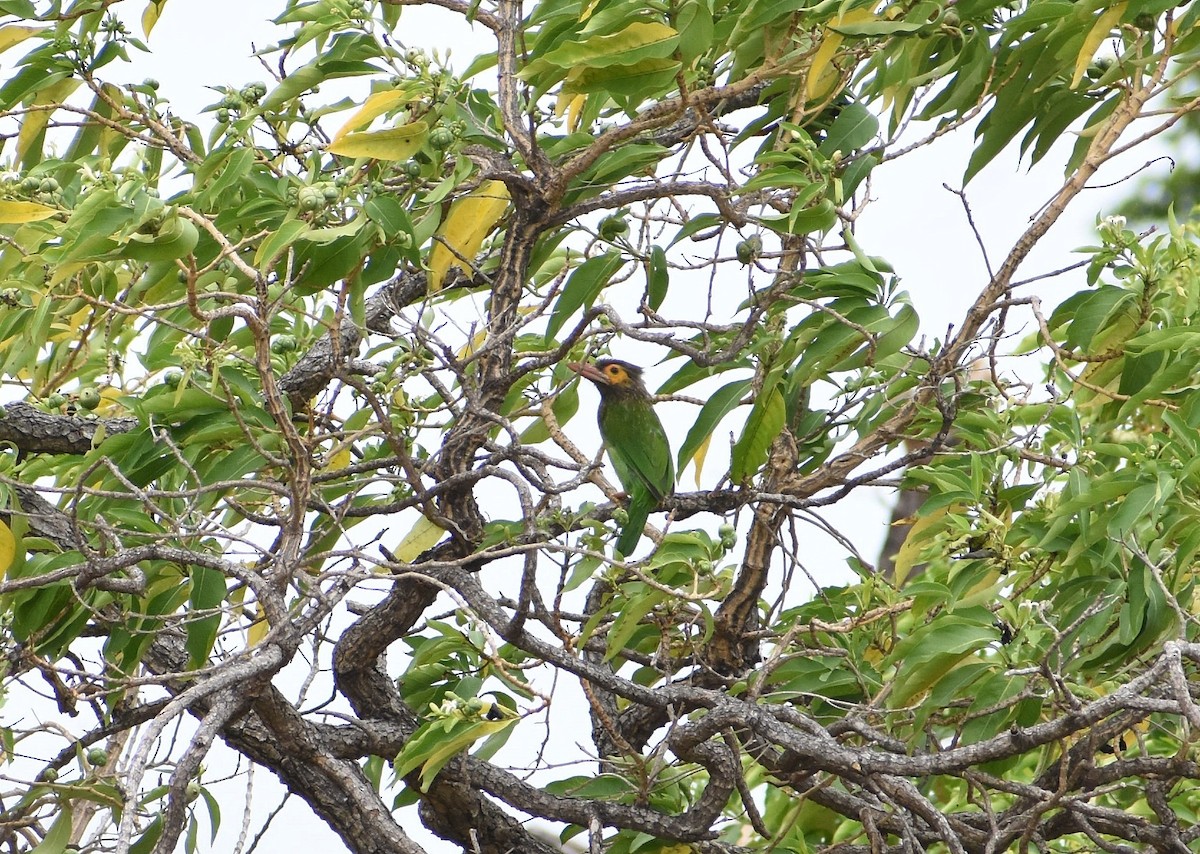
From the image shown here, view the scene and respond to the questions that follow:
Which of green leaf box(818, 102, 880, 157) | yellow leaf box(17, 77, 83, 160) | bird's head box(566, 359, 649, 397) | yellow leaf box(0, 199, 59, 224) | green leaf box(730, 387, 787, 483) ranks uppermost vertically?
yellow leaf box(17, 77, 83, 160)

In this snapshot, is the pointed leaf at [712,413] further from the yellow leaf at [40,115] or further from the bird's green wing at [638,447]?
the yellow leaf at [40,115]

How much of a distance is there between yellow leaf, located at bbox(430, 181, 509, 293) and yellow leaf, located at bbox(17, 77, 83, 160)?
0.81 m

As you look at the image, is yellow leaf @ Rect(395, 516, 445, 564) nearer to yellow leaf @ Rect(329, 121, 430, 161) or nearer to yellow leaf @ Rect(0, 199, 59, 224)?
yellow leaf @ Rect(329, 121, 430, 161)

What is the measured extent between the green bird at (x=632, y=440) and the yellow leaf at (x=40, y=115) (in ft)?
3.81

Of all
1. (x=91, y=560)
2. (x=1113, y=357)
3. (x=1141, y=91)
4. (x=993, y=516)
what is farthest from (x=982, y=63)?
(x=91, y=560)

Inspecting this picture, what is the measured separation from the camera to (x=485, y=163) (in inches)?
93.3

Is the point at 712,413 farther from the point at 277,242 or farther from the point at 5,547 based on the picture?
the point at 5,547

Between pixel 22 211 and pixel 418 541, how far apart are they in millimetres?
1109

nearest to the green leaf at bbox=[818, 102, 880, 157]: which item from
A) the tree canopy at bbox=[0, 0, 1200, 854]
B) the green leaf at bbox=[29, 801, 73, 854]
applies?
the tree canopy at bbox=[0, 0, 1200, 854]

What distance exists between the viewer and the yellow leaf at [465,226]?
2416 millimetres

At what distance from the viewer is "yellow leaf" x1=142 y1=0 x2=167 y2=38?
2521 millimetres

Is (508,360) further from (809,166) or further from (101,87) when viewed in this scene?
(101,87)

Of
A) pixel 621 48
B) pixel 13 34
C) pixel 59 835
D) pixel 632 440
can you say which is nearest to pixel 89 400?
pixel 13 34

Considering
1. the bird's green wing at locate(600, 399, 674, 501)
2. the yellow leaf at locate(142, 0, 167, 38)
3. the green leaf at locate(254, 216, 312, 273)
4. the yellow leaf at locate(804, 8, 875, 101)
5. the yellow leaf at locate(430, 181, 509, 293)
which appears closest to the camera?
the green leaf at locate(254, 216, 312, 273)
